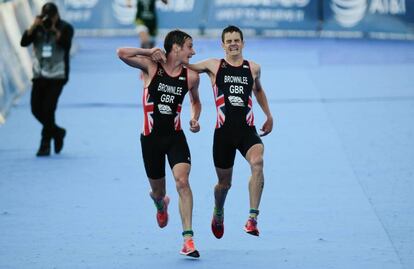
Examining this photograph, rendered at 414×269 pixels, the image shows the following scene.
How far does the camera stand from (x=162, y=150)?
1034cm

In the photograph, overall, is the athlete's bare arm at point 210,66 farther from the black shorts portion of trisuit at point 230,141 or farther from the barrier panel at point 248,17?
the barrier panel at point 248,17

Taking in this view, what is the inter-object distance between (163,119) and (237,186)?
3.61 m

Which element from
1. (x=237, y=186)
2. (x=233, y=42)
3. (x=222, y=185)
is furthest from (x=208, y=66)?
(x=237, y=186)

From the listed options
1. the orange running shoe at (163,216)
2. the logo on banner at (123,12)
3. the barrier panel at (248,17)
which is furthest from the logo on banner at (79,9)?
the orange running shoe at (163,216)

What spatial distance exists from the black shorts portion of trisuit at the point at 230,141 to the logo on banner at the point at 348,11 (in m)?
20.6

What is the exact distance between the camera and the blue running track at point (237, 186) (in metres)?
10.4

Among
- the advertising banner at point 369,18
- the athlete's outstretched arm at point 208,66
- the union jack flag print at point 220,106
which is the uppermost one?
the athlete's outstretched arm at point 208,66

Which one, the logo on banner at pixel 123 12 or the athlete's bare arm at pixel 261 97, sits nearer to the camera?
the athlete's bare arm at pixel 261 97

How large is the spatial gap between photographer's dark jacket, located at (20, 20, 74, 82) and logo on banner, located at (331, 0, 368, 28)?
1650cm

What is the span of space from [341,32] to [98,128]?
47.7 ft

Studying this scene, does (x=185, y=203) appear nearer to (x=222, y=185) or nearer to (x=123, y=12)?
(x=222, y=185)

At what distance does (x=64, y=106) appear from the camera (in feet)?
67.4

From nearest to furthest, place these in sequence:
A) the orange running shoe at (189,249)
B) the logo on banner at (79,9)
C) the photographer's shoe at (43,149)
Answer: the orange running shoe at (189,249) → the photographer's shoe at (43,149) → the logo on banner at (79,9)

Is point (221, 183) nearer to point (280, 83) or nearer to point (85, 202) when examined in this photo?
point (85, 202)
